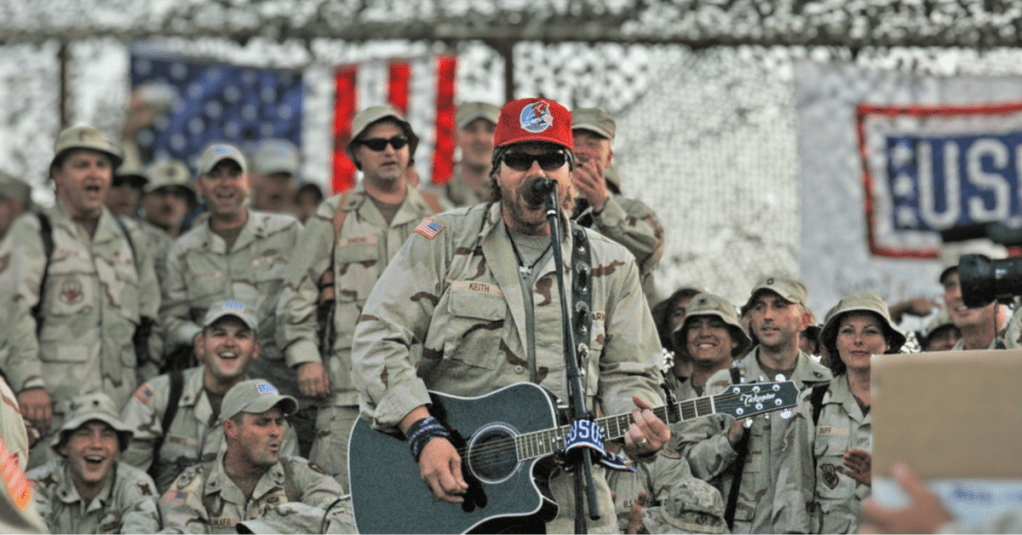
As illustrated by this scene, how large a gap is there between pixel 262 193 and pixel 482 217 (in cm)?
551

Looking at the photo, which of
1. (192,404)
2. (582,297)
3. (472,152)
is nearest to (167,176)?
(472,152)

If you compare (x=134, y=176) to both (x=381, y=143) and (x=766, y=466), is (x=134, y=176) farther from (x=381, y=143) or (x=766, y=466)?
(x=766, y=466)

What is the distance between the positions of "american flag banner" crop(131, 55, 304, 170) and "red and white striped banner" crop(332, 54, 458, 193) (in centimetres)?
38

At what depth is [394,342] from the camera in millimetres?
5023

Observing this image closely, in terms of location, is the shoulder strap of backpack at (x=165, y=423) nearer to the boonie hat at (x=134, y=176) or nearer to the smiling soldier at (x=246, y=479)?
the smiling soldier at (x=246, y=479)

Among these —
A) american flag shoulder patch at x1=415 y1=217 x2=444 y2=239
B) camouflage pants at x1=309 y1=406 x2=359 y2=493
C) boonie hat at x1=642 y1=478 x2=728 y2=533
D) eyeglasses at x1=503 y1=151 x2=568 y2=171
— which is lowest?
boonie hat at x1=642 y1=478 x2=728 y2=533

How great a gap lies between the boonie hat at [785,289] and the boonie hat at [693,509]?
1297 millimetres

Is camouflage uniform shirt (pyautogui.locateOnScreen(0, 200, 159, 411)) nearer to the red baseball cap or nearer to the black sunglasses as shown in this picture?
the black sunglasses

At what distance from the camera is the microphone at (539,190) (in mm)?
4879

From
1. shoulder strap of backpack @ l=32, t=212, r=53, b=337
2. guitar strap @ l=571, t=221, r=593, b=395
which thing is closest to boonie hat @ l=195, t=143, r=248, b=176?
shoulder strap of backpack @ l=32, t=212, r=53, b=337

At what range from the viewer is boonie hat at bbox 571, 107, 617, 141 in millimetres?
7160

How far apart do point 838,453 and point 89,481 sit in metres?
3.86

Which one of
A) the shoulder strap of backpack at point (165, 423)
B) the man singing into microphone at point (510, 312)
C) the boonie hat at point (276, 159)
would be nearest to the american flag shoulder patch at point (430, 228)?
the man singing into microphone at point (510, 312)

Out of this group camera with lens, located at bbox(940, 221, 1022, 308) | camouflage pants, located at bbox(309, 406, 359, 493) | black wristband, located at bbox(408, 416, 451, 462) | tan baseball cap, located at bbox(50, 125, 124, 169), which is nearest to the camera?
camera with lens, located at bbox(940, 221, 1022, 308)
